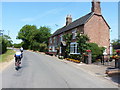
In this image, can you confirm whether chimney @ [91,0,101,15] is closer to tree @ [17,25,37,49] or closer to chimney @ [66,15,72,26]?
chimney @ [66,15,72,26]

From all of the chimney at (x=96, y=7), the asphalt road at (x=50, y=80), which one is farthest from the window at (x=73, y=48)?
the asphalt road at (x=50, y=80)

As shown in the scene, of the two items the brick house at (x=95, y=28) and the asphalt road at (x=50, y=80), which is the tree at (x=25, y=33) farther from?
the asphalt road at (x=50, y=80)

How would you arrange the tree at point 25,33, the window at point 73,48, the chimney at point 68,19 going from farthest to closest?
the tree at point 25,33 → the chimney at point 68,19 → the window at point 73,48

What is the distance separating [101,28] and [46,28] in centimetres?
4629

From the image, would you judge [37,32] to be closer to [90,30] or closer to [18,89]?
[90,30]

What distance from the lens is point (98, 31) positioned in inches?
1105

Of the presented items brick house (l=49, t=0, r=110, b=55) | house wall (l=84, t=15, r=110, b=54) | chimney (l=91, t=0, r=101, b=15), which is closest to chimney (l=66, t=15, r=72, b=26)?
brick house (l=49, t=0, r=110, b=55)

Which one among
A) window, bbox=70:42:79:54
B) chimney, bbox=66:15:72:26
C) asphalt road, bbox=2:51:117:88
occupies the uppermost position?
chimney, bbox=66:15:72:26

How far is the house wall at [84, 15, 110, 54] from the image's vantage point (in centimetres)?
2706

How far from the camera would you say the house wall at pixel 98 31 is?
2706 cm

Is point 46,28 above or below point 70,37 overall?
above

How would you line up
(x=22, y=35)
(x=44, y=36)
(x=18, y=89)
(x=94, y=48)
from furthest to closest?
(x=22, y=35) → (x=44, y=36) → (x=94, y=48) → (x=18, y=89)

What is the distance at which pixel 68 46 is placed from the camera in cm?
2970

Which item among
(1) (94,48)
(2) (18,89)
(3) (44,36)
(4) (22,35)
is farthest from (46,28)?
(2) (18,89)
